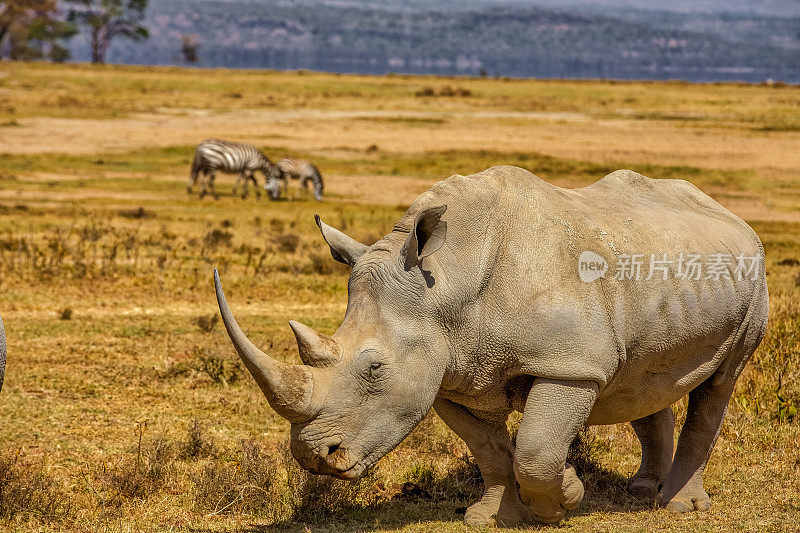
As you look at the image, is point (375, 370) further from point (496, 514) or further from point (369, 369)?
point (496, 514)

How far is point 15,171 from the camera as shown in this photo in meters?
26.3

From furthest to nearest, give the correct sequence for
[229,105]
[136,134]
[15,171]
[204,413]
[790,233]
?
[229,105] < [136,134] < [15,171] < [790,233] < [204,413]

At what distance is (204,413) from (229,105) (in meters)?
35.1

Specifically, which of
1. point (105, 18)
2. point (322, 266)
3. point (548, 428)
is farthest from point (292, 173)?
point (105, 18)

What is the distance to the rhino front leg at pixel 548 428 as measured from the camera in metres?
5.71

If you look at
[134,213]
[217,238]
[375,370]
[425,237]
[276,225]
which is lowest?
[134,213]

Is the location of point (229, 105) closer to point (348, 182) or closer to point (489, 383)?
point (348, 182)

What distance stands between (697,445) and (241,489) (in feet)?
9.60

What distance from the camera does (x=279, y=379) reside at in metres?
5.22

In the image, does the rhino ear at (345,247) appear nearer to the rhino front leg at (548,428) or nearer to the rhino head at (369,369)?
the rhino head at (369,369)

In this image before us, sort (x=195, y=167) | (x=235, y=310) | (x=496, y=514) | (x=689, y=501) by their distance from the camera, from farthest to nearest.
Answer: (x=195, y=167)
(x=235, y=310)
(x=689, y=501)
(x=496, y=514)

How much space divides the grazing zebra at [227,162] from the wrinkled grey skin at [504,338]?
1977cm

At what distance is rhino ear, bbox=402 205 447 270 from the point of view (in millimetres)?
5566

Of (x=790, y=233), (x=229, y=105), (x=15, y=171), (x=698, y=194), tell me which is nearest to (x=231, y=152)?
(x=15, y=171)
